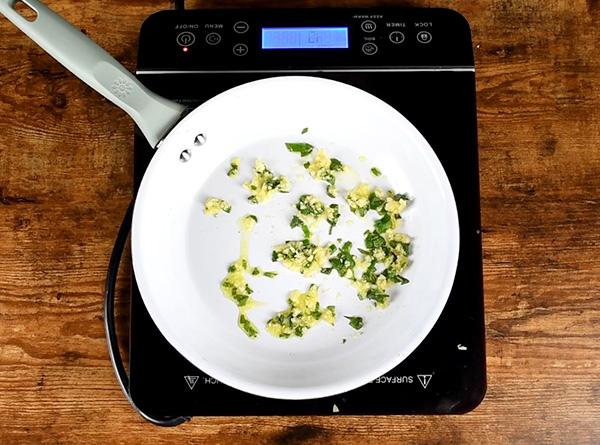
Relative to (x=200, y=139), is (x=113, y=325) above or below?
below

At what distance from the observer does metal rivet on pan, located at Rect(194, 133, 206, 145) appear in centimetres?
77

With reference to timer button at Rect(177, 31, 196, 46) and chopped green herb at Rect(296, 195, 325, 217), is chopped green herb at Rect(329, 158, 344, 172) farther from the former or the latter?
timer button at Rect(177, 31, 196, 46)

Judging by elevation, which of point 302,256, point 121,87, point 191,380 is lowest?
point 191,380

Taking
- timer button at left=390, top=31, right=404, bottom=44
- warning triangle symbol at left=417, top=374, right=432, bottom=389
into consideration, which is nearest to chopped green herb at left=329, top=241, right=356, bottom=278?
warning triangle symbol at left=417, top=374, right=432, bottom=389

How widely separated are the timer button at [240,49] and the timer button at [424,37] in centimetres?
18

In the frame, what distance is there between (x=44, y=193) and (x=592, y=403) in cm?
60

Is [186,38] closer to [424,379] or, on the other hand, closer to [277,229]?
[277,229]

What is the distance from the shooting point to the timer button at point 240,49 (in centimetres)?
80

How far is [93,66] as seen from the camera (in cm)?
72

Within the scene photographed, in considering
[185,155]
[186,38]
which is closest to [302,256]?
[185,155]

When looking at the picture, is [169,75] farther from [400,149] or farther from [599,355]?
[599,355]

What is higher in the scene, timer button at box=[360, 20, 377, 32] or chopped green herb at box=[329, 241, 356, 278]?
timer button at box=[360, 20, 377, 32]

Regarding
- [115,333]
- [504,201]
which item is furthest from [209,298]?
[504,201]

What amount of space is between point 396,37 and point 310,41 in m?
0.09
